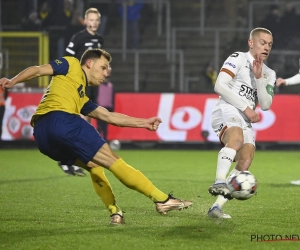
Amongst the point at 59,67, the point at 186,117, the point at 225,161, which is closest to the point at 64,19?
the point at 186,117

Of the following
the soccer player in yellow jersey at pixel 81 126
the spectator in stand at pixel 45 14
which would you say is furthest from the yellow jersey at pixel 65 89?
the spectator in stand at pixel 45 14

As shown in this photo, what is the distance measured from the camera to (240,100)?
318 inches

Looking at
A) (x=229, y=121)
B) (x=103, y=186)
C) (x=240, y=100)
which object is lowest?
(x=103, y=186)

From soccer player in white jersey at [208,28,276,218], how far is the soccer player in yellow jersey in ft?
3.24

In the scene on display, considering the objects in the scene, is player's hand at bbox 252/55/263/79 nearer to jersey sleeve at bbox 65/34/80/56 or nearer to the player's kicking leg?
the player's kicking leg

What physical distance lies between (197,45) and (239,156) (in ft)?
48.6

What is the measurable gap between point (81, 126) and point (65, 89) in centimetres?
41

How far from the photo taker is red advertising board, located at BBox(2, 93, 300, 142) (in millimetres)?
18344

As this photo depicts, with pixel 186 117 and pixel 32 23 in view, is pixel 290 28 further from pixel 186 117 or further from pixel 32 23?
pixel 32 23

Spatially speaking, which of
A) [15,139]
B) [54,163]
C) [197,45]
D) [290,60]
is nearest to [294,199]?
[54,163]

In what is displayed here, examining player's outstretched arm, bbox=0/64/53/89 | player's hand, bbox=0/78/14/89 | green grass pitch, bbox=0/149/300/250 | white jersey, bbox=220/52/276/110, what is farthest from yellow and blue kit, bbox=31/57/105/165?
white jersey, bbox=220/52/276/110

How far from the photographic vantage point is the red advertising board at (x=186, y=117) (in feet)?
60.2

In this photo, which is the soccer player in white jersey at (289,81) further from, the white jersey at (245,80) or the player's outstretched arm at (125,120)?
the player's outstretched arm at (125,120)

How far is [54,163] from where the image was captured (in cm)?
1534
